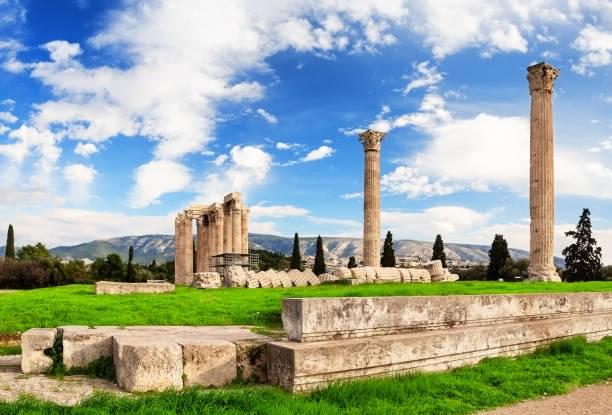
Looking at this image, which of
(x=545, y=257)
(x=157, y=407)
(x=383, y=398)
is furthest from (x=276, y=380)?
Result: (x=545, y=257)

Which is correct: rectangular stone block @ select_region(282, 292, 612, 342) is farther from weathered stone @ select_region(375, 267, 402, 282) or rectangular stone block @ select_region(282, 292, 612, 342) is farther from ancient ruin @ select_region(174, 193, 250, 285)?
ancient ruin @ select_region(174, 193, 250, 285)

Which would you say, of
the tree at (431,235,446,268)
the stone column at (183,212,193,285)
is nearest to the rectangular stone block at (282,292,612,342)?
the stone column at (183,212,193,285)

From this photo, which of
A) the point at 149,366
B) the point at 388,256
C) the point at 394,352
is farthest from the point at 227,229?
the point at 149,366

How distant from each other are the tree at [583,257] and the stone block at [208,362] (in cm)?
5251

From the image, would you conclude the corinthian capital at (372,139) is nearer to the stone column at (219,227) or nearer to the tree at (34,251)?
the stone column at (219,227)

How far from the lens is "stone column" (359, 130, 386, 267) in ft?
119

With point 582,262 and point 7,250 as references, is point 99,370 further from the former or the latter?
point 7,250

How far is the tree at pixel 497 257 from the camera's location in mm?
60062

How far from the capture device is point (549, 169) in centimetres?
3098

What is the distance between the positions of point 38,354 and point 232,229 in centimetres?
3627

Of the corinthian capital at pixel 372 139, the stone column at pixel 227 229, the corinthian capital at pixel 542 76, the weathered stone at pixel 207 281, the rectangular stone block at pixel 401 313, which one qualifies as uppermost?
the corinthian capital at pixel 542 76

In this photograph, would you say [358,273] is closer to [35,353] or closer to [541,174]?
[541,174]

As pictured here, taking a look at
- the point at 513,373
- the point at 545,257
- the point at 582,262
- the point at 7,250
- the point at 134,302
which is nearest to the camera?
the point at 513,373

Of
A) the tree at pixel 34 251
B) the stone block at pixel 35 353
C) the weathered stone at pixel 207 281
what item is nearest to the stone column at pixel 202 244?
the weathered stone at pixel 207 281
